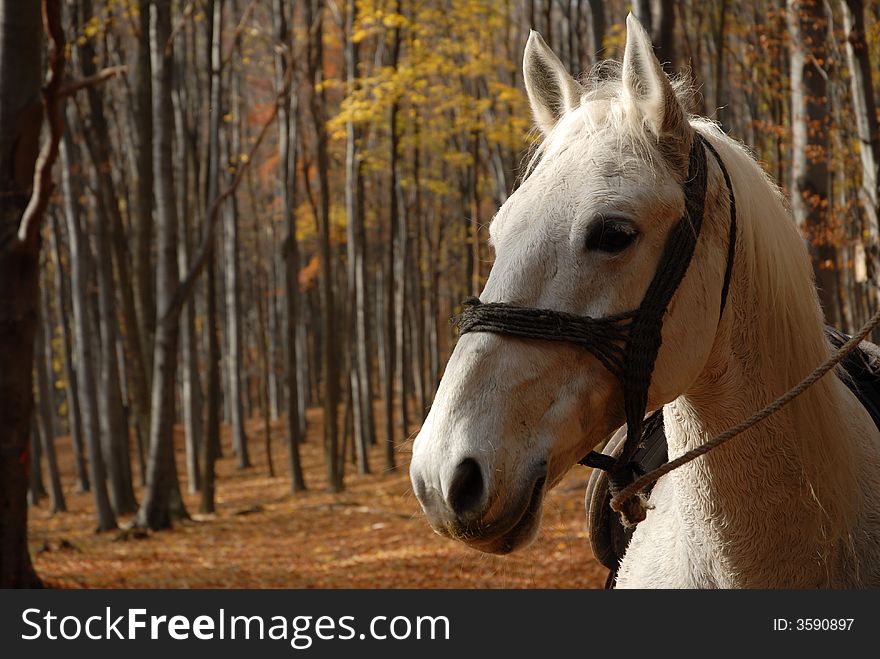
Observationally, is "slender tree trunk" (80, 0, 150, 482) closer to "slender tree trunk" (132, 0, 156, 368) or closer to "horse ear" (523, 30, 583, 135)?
"slender tree trunk" (132, 0, 156, 368)

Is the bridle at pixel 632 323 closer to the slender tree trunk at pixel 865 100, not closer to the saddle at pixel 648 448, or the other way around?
the saddle at pixel 648 448

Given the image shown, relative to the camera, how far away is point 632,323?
2109mm

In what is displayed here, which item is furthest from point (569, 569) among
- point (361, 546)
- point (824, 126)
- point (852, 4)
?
point (852, 4)

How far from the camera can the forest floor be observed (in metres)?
9.66

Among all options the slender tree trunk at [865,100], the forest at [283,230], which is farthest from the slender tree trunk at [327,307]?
the slender tree trunk at [865,100]

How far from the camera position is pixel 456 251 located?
39.2 metres

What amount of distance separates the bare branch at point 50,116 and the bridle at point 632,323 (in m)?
5.20

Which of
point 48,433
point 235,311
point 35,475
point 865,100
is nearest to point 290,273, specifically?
point 235,311

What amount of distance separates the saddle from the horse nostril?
112cm

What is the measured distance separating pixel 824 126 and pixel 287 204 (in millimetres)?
10670

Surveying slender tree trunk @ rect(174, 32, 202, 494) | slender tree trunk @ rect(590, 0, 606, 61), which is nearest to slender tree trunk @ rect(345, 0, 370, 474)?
slender tree trunk @ rect(174, 32, 202, 494)

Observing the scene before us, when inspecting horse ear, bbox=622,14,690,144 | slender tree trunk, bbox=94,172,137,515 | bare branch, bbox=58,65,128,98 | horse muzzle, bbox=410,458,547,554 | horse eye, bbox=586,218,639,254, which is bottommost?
slender tree trunk, bbox=94,172,137,515

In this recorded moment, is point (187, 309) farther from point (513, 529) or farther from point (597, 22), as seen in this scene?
point (513, 529)
